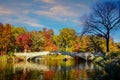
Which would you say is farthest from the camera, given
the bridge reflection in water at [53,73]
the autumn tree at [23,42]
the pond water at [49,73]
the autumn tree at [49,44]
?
the autumn tree at [49,44]

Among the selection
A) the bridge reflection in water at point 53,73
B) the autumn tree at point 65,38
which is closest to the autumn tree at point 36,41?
the autumn tree at point 65,38

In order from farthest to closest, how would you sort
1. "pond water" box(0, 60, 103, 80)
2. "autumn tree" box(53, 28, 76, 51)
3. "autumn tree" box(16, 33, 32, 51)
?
"autumn tree" box(53, 28, 76, 51), "autumn tree" box(16, 33, 32, 51), "pond water" box(0, 60, 103, 80)

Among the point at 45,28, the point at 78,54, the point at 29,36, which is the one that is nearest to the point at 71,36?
the point at 45,28

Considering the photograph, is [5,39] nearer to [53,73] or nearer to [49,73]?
[49,73]

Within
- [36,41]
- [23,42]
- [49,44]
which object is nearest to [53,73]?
[23,42]

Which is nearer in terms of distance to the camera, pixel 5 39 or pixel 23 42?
pixel 5 39

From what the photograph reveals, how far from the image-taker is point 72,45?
107500 millimetres

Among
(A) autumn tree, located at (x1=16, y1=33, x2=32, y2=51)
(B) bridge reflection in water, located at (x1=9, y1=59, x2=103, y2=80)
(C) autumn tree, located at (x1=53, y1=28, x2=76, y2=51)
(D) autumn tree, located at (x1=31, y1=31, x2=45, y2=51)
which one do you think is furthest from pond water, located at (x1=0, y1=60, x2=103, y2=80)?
(C) autumn tree, located at (x1=53, y1=28, x2=76, y2=51)

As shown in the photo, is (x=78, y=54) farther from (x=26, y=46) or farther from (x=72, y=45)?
(x=72, y=45)

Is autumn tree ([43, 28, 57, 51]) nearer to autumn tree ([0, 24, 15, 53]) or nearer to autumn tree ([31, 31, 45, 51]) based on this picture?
autumn tree ([31, 31, 45, 51])

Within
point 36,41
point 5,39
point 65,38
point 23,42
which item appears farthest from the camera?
point 65,38

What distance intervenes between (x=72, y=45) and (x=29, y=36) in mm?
17974

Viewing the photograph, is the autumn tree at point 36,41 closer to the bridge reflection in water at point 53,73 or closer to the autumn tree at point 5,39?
the autumn tree at point 5,39

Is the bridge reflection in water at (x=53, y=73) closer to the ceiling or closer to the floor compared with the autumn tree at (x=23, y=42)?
closer to the floor
